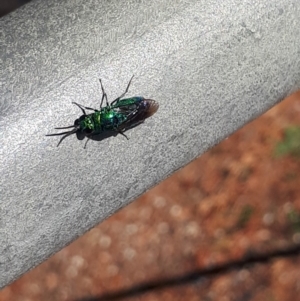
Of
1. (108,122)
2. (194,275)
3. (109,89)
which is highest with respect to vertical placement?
(109,89)

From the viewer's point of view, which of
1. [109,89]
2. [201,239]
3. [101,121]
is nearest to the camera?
[109,89]

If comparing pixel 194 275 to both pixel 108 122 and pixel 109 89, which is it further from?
pixel 109 89

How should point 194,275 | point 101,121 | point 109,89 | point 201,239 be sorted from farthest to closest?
1. point 201,239
2. point 194,275
3. point 101,121
4. point 109,89

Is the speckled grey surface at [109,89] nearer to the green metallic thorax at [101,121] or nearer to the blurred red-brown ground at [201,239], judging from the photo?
the green metallic thorax at [101,121]

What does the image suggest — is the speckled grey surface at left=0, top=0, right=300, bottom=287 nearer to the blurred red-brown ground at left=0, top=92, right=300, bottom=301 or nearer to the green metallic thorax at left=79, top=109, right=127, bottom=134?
the green metallic thorax at left=79, top=109, right=127, bottom=134

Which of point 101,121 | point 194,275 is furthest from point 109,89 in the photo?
point 194,275

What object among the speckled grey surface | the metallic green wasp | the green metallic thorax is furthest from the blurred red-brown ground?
the speckled grey surface
